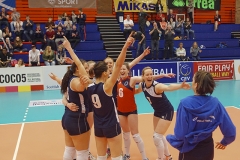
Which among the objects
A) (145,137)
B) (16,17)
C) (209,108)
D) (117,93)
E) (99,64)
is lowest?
(145,137)

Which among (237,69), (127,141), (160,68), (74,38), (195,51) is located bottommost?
(237,69)

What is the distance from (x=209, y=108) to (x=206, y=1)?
2250cm

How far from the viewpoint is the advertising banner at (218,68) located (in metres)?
15.9

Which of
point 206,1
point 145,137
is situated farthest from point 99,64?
point 206,1

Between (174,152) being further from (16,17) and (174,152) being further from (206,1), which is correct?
(206,1)

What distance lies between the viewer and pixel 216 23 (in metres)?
21.9

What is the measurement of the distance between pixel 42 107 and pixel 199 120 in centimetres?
833

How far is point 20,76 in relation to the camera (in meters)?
13.5

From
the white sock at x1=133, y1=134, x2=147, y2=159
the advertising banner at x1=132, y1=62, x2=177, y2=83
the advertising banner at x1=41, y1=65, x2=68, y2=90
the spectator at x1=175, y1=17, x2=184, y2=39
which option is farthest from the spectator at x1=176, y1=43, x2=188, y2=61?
the white sock at x1=133, y1=134, x2=147, y2=159

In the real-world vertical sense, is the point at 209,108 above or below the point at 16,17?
below

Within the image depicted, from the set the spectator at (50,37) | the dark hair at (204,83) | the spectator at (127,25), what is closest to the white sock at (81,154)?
the dark hair at (204,83)

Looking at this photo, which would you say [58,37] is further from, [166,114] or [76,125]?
[76,125]

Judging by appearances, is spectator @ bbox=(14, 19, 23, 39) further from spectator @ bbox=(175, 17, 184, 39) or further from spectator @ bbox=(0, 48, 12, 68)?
spectator @ bbox=(175, 17, 184, 39)

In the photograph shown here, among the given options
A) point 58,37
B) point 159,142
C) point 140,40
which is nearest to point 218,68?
point 140,40
